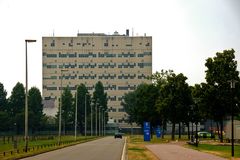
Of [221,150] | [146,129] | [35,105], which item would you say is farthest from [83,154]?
[35,105]

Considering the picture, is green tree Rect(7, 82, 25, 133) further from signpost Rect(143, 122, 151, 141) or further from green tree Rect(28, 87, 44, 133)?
signpost Rect(143, 122, 151, 141)

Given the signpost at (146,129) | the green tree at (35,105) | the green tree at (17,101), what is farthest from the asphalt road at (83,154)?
the green tree at (17,101)

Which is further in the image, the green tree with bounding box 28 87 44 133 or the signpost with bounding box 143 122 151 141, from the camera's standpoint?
Result: the green tree with bounding box 28 87 44 133

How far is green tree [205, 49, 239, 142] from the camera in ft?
240

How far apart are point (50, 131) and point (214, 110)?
122501 mm

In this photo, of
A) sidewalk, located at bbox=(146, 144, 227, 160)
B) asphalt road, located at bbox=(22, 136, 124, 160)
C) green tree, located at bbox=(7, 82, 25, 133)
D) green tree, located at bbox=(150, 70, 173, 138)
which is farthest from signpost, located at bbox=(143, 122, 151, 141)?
green tree, located at bbox=(7, 82, 25, 133)

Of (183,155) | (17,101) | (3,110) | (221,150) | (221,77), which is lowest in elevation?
(221,150)

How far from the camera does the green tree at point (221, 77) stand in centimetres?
7312

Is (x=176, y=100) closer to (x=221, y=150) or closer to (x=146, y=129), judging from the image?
(x=146, y=129)

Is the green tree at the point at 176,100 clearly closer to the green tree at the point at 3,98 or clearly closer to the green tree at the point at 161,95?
the green tree at the point at 161,95

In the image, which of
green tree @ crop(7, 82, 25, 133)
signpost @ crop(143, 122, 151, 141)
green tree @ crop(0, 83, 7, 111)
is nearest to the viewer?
signpost @ crop(143, 122, 151, 141)

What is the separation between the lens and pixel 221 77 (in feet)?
241

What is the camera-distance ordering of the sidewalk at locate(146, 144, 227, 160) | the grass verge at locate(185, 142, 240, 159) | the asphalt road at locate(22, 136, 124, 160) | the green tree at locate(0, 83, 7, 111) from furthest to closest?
the green tree at locate(0, 83, 7, 111)
the grass verge at locate(185, 142, 240, 159)
the asphalt road at locate(22, 136, 124, 160)
the sidewalk at locate(146, 144, 227, 160)

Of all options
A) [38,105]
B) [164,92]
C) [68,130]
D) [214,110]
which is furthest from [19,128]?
[214,110]
